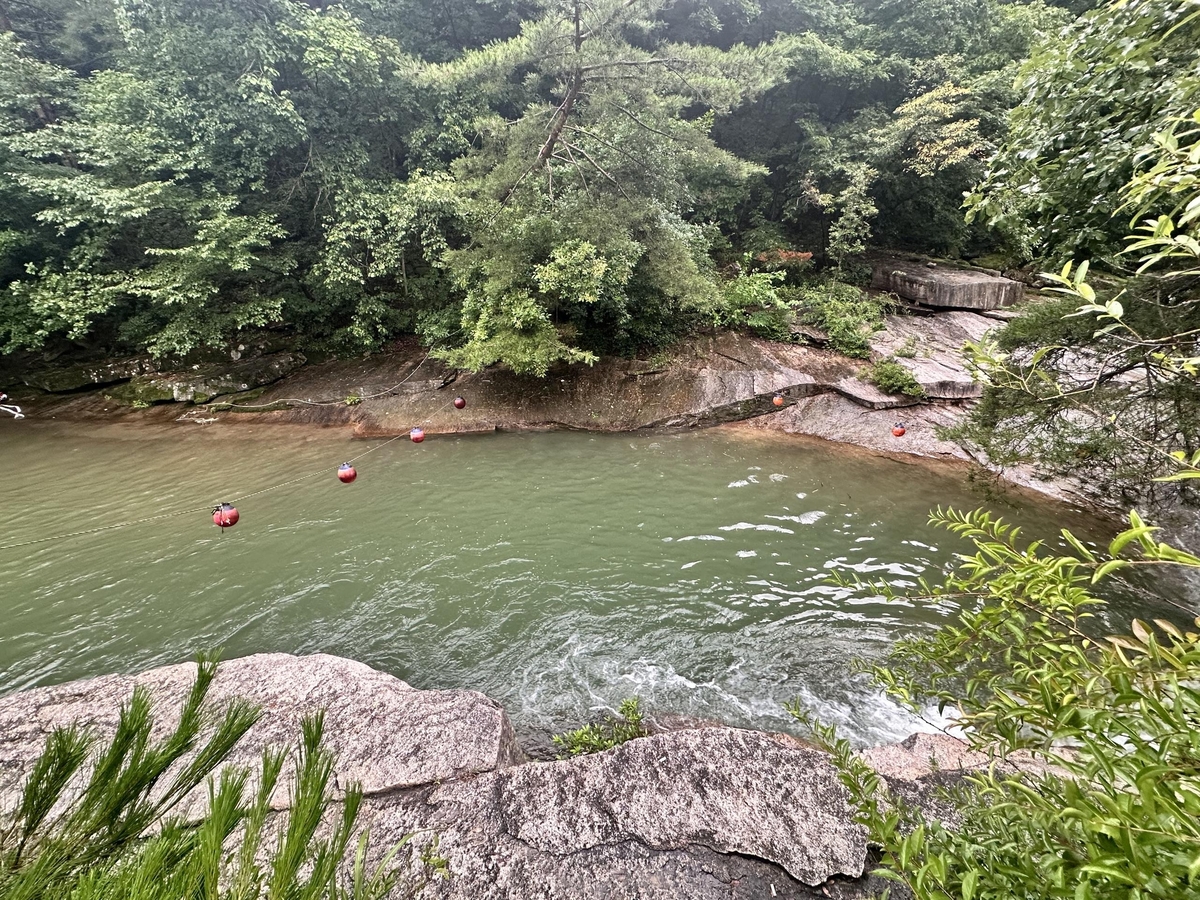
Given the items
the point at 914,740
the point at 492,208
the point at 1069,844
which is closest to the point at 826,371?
the point at 492,208

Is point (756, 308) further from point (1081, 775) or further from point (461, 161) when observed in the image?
point (1081, 775)

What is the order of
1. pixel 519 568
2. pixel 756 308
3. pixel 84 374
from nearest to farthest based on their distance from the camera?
pixel 519 568
pixel 756 308
pixel 84 374

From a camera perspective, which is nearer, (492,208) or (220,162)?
(492,208)

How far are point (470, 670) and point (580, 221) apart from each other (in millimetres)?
7745

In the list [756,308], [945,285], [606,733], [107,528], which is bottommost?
[606,733]

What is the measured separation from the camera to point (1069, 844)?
0.81 metres

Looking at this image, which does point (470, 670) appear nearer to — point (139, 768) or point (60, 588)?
point (139, 768)

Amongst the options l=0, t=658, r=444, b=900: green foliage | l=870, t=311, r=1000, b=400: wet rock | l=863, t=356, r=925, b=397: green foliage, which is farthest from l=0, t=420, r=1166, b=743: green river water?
l=870, t=311, r=1000, b=400: wet rock

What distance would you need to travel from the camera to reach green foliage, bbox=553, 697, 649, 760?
10.7ft

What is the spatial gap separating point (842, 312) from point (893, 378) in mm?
2335

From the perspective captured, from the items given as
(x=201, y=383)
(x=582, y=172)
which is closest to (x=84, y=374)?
(x=201, y=383)

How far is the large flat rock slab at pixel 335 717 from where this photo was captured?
272 centimetres

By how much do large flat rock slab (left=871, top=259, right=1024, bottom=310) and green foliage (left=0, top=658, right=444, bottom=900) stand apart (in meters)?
14.2

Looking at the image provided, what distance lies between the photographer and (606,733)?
11.5ft
